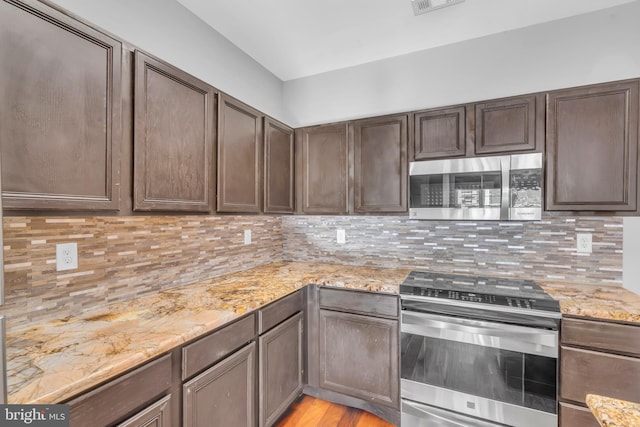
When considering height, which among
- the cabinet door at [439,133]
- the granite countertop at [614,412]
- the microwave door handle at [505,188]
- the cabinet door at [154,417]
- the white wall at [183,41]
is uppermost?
the white wall at [183,41]

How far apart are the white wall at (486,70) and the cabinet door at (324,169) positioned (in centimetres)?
21

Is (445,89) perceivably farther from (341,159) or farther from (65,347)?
(65,347)

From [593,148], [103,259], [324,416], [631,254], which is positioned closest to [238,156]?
[103,259]

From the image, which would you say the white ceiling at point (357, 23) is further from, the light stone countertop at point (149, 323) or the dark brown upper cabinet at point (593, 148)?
the light stone countertop at point (149, 323)

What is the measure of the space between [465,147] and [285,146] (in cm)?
145

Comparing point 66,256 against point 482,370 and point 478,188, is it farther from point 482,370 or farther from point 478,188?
point 478,188

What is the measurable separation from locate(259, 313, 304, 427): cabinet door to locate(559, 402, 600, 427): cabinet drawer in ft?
5.21

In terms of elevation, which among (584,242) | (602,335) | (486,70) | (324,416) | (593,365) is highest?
(486,70)

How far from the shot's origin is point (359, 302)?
2104 millimetres

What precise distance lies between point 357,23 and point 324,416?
2798 millimetres

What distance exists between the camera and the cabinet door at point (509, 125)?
200cm

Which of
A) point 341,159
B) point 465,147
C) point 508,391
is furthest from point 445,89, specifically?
point 508,391

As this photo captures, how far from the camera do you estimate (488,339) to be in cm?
175

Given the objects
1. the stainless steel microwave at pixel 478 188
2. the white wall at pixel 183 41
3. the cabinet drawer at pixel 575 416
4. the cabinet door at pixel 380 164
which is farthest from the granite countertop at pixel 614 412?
the white wall at pixel 183 41
